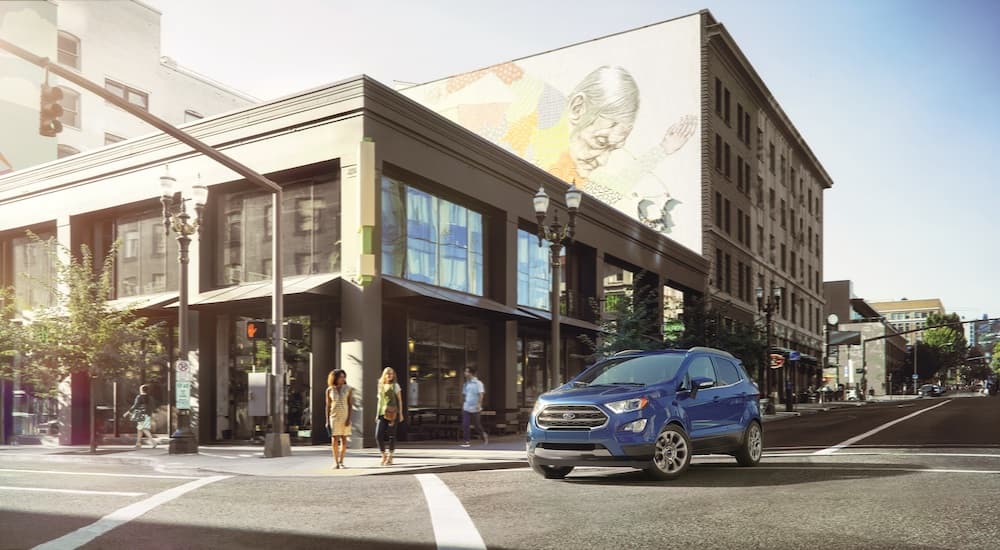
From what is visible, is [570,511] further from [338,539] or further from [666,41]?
[666,41]

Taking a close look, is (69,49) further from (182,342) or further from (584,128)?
(182,342)

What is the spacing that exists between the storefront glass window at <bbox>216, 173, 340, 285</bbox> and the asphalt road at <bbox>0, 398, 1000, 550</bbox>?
26.6ft

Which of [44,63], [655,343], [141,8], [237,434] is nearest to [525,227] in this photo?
[655,343]

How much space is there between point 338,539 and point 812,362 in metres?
65.3

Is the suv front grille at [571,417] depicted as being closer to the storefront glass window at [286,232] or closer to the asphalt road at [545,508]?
the asphalt road at [545,508]

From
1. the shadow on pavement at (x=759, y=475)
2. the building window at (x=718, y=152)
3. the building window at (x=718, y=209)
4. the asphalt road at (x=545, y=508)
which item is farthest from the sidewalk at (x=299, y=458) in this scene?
the building window at (x=718, y=152)

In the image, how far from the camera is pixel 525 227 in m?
28.4

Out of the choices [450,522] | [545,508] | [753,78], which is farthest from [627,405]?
[753,78]

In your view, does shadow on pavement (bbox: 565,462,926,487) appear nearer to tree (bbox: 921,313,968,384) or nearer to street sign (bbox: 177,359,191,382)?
street sign (bbox: 177,359,191,382)

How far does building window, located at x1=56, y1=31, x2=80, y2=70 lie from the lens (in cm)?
4109

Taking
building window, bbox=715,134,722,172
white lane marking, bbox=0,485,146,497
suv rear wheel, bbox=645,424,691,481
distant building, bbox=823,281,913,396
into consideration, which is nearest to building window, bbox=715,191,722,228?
building window, bbox=715,134,722,172

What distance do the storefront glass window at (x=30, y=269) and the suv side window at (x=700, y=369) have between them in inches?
884

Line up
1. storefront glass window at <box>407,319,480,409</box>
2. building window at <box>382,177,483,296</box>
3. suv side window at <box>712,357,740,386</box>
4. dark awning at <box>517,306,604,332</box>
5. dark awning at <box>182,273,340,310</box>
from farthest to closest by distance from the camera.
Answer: dark awning at <box>517,306,604,332</box>, storefront glass window at <box>407,319,480,409</box>, building window at <box>382,177,483,296</box>, dark awning at <box>182,273,340,310</box>, suv side window at <box>712,357,740,386</box>

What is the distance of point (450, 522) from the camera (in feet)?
27.7
